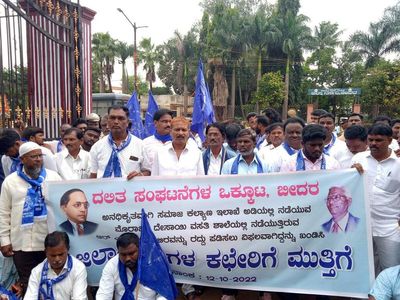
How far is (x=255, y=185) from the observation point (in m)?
3.68

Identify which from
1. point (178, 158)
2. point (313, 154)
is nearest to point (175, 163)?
point (178, 158)

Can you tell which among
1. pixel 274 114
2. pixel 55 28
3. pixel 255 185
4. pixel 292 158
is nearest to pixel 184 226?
pixel 255 185

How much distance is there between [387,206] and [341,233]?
17.0 inches

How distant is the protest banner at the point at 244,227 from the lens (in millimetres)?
3547

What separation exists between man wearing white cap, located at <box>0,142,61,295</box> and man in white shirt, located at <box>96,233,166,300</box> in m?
0.69

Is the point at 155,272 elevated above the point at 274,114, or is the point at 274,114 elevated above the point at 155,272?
the point at 274,114

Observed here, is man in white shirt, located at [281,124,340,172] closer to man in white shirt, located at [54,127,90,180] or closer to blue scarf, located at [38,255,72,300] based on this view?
blue scarf, located at [38,255,72,300]

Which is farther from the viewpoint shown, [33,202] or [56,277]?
[33,202]

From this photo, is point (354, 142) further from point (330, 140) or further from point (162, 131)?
point (162, 131)

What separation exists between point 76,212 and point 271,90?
1180 inches

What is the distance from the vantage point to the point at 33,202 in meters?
3.64

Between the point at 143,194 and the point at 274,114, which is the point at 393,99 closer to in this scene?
the point at 274,114

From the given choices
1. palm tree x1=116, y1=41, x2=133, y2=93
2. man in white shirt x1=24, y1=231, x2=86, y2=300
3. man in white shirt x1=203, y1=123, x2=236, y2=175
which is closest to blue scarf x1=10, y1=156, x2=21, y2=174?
man in white shirt x1=24, y1=231, x2=86, y2=300

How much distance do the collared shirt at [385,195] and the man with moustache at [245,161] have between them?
1.00m
